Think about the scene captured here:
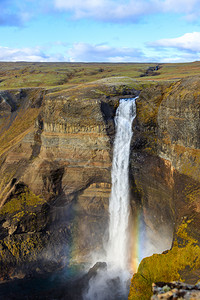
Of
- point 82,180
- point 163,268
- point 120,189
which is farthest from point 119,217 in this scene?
point 163,268

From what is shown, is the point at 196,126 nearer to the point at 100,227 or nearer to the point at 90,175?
the point at 90,175

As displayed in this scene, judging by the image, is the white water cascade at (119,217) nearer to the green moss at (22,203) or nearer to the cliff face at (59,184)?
the cliff face at (59,184)

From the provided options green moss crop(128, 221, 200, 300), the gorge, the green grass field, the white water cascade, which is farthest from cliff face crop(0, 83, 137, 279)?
green moss crop(128, 221, 200, 300)

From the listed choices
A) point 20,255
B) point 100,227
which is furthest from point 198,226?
point 20,255

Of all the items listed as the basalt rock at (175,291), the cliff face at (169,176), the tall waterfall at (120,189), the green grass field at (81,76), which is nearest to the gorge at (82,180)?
the cliff face at (169,176)

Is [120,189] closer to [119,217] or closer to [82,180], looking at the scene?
[119,217]

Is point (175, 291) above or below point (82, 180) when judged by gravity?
above
